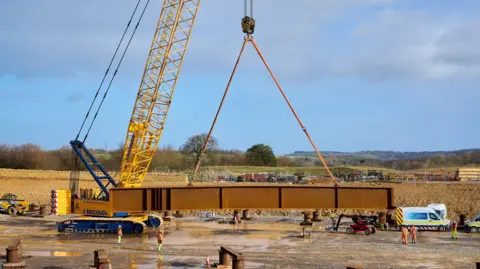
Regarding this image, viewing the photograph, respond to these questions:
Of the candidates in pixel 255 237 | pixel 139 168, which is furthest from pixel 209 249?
pixel 139 168

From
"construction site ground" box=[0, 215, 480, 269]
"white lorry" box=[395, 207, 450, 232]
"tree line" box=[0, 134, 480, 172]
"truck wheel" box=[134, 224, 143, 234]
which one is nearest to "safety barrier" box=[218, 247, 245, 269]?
"construction site ground" box=[0, 215, 480, 269]

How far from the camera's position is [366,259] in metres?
21.4

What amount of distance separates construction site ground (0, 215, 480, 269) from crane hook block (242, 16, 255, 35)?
9.53m

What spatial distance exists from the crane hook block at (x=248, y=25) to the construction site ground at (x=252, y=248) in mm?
9527

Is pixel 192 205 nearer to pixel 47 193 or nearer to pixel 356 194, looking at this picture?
pixel 356 194

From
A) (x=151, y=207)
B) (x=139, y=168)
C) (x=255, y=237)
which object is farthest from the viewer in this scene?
(x=139, y=168)

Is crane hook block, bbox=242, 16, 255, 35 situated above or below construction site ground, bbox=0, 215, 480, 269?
above

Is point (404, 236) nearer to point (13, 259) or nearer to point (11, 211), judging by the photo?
point (13, 259)

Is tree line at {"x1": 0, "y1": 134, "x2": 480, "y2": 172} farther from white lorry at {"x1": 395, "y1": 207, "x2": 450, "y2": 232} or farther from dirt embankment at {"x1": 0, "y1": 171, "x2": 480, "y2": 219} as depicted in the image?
white lorry at {"x1": 395, "y1": 207, "x2": 450, "y2": 232}

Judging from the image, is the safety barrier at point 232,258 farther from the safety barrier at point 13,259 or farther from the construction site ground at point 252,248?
the safety barrier at point 13,259

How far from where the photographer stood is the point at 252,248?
80.0ft

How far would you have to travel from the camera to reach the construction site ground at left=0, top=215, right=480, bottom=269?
20641mm

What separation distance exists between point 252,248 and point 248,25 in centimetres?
981

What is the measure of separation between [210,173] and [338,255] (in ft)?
188
